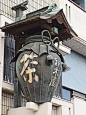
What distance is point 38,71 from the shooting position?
1523 cm

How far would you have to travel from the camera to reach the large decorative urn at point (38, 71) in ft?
49.8

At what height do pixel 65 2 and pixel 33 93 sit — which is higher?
pixel 65 2

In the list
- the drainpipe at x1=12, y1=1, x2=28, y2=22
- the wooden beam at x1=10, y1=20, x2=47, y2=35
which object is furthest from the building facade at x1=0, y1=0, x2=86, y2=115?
the wooden beam at x1=10, y1=20, x2=47, y2=35

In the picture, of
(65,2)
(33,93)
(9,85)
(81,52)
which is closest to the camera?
(33,93)

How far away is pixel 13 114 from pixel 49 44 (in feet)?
10.1

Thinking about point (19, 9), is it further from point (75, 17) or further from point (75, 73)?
point (75, 73)

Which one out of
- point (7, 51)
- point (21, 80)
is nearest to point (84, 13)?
point (7, 51)

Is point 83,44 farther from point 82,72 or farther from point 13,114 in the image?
point 13,114

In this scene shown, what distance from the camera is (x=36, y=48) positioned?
51.0 feet

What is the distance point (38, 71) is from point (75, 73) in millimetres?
7854

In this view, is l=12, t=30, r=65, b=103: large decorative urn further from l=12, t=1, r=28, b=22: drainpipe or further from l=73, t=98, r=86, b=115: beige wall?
l=73, t=98, r=86, b=115: beige wall

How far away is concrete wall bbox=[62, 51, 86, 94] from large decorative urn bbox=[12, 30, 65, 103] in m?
6.26

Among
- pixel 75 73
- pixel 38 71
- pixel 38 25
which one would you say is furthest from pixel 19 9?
pixel 75 73

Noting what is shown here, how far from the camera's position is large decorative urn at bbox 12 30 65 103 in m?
15.2
